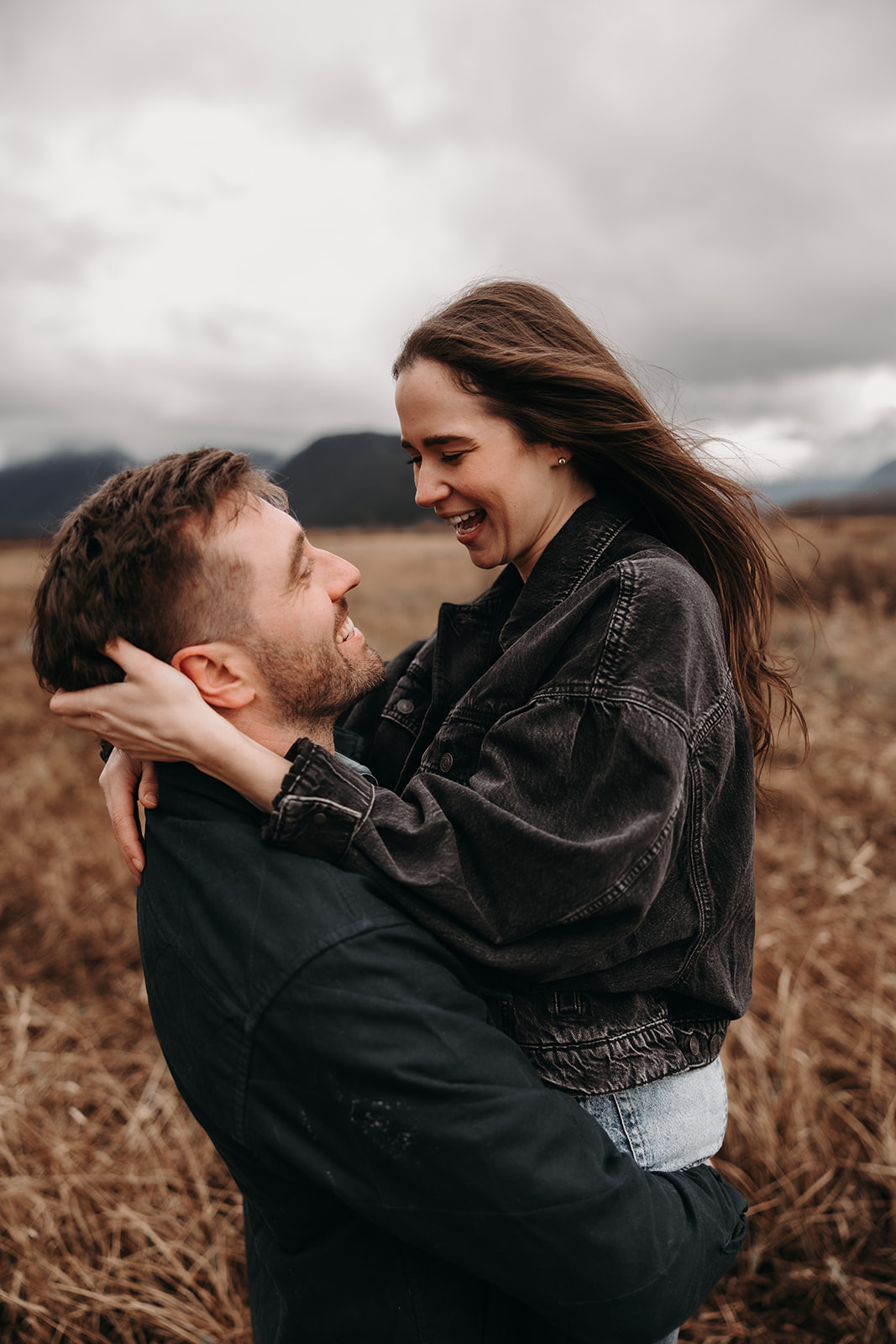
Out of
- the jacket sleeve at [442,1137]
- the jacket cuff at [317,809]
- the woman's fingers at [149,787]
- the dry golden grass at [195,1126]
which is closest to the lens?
the jacket sleeve at [442,1137]

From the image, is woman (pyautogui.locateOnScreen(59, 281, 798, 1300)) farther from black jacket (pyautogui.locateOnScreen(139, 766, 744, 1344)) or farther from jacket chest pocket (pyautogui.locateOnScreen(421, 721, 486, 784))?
black jacket (pyautogui.locateOnScreen(139, 766, 744, 1344))

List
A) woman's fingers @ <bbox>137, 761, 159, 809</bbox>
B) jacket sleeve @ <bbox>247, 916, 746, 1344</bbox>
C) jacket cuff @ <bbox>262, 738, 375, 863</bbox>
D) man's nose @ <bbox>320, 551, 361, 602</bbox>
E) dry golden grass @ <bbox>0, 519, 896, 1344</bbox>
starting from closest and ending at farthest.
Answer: jacket sleeve @ <bbox>247, 916, 746, 1344</bbox>, jacket cuff @ <bbox>262, 738, 375, 863</bbox>, woman's fingers @ <bbox>137, 761, 159, 809</bbox>, man's nose @ <bbox>320, 551, 361, 602</bbox>, dry golden grass @ <bbox>0, 519, 896, 1344</bbox>

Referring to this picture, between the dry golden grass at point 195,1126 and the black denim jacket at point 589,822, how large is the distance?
1.34 metres

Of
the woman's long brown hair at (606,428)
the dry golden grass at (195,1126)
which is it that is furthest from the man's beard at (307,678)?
the dry golden grass at (195,1126)

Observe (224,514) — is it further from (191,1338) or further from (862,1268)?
(862,1268)

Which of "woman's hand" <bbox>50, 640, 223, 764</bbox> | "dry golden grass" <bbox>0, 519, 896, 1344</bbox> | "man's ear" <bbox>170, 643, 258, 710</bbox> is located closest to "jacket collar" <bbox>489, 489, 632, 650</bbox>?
"man's ear" <bbox>170, 643, 258, 710</bbox>

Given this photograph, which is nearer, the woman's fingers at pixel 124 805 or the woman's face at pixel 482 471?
the woman's fingers at pixel 124 805

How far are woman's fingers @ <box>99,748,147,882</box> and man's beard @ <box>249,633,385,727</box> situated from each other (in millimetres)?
441

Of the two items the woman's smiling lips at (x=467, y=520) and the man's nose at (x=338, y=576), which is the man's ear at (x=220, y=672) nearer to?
the man's nose at (x=338, y=576)

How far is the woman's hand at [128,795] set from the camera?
181 cm

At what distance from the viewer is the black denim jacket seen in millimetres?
1421

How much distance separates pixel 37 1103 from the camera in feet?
11.9

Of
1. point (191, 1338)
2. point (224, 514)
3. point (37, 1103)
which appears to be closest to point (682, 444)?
point (224, 514)

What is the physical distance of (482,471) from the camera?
2020 millimetres
